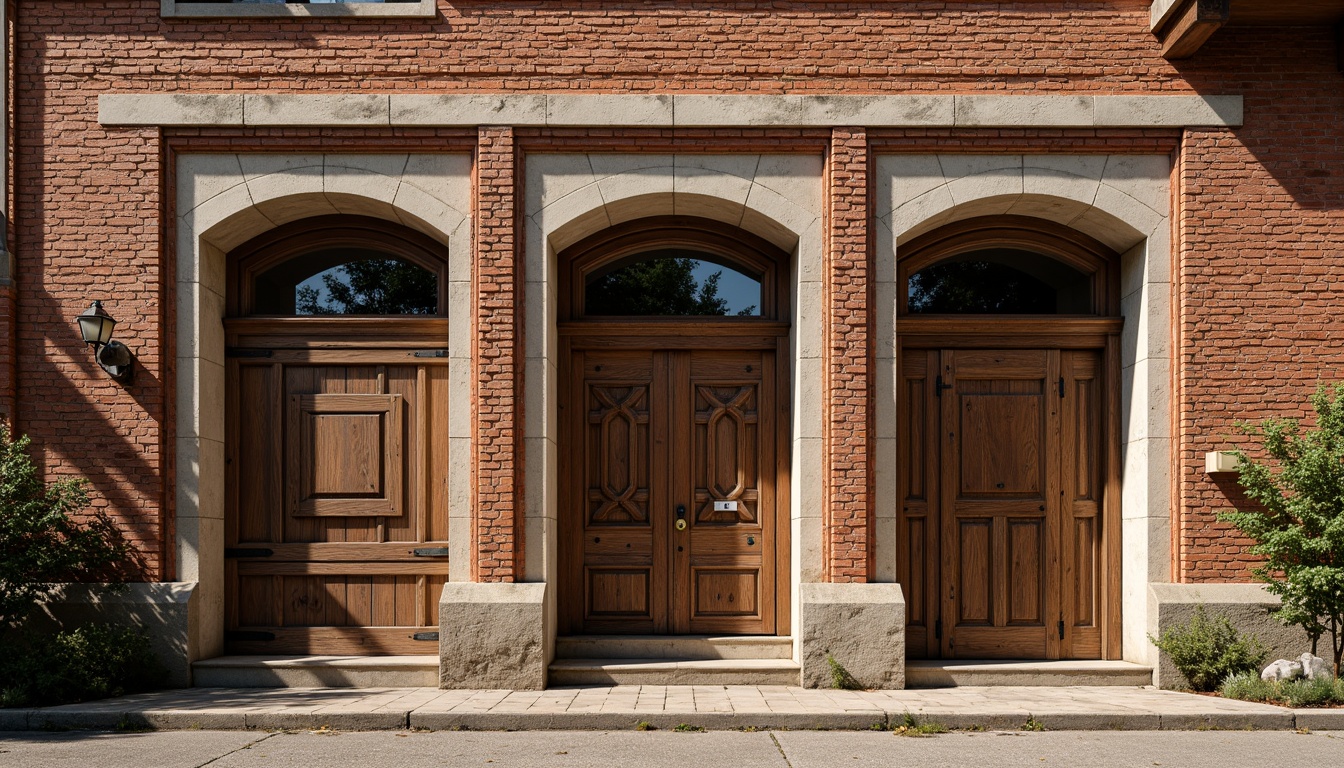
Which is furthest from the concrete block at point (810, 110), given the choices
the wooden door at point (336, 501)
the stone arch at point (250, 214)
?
the wooden door at point (336, 501)

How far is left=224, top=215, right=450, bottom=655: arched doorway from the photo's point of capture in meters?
9.73

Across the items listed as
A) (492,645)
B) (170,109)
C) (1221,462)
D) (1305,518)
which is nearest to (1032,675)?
(1221,462)

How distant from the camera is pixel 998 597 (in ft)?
32.3

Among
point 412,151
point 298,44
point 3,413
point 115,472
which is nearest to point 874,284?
point 412,151

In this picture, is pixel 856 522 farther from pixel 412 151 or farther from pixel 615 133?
pixel 412 151

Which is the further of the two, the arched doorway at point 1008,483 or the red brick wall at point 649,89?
the arched doorway at point 1008,483

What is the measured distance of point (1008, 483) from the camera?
9.88m

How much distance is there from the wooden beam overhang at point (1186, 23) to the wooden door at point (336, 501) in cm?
688

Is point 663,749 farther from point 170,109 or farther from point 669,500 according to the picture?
point 170,109

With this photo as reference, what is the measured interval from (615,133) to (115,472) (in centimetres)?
514

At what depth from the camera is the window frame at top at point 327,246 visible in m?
10.0

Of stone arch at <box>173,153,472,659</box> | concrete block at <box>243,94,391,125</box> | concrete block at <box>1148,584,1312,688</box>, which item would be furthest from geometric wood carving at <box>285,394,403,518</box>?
concrete block at <box>1148,584,1312,688</box>

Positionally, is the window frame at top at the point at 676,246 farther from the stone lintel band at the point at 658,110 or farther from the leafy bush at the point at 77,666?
the leafy bush at the point at 77,666

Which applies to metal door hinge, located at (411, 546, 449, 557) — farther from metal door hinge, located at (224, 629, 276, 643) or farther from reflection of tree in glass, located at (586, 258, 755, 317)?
reflection of tree in glass, located at (586, 258, 755, 317)
